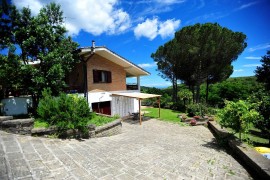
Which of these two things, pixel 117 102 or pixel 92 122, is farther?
pixel 117 102

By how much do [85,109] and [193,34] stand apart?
20592 millimetres

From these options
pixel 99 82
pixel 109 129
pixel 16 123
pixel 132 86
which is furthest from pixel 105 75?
pixel 16 123

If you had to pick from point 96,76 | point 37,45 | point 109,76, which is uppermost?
point 37,45

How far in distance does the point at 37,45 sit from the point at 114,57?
7399mm

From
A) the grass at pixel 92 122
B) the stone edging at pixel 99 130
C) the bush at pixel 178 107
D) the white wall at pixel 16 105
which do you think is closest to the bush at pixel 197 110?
the bush at pixel 178 107

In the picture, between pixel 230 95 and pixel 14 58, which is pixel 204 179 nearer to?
pixel 14 58

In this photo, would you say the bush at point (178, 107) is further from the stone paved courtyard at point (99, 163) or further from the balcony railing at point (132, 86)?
the stone paved courtyard at point (99, 163)

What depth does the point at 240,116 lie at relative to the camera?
7.42 meters

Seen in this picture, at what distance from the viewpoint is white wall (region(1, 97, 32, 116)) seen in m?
11.0

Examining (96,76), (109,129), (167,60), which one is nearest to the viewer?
(109,129)

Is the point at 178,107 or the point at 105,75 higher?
the point at 105,75

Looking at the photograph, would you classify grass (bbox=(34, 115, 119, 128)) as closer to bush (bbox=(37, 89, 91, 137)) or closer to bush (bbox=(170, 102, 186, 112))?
bush (bbox=(37, 89, 91, 137))

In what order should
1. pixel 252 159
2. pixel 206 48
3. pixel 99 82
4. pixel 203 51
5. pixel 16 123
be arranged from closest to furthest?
1. pixel 252 159
2. pixel 16 123
3. pixel 99 82
4. pixel 206 48
5. pixel 203 51

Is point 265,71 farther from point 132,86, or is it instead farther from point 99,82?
point 99,82
